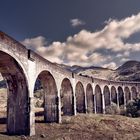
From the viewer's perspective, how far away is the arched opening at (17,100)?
15.1 m

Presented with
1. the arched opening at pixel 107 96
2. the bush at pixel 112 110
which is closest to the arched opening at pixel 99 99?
the bush at pixel 112 110

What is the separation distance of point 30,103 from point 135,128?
32.2 ft

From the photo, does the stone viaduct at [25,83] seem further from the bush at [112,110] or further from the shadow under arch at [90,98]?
the bush at [112,110]

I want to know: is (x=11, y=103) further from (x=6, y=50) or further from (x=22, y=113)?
(x=6, y=50)

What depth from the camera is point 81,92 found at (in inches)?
1194

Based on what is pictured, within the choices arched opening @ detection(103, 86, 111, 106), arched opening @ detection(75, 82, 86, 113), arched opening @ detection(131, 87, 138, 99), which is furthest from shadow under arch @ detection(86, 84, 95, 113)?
arched opening @ detection(131, 87, 138, 99)

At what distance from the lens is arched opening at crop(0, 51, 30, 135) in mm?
15070

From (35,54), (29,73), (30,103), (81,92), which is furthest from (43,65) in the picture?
(81,92)

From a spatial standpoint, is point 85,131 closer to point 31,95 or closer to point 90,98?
point 31,95

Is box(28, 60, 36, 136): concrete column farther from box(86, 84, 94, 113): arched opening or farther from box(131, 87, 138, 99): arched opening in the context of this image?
box(131, 87, 138, 99): arched opening

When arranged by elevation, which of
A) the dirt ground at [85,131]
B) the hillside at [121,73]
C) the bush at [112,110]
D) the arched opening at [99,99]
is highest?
the hillside at [121,73]

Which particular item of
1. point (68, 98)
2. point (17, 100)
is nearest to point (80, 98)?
point (68, 98)

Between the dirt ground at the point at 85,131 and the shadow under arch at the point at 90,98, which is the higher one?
the shadow under arch at the point at 90,98

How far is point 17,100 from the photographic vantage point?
15.6 m
